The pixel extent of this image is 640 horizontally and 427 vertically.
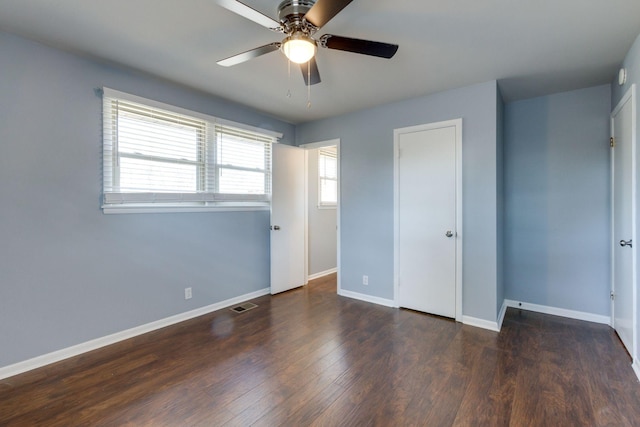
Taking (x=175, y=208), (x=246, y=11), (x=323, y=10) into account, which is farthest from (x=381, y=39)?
(x=175, y=208)

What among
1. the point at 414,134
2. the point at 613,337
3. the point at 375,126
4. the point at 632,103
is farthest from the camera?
the point at 375,126

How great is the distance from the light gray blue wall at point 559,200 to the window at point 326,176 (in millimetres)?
2763

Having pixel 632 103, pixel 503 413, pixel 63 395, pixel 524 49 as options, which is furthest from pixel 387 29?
pixel 63 395

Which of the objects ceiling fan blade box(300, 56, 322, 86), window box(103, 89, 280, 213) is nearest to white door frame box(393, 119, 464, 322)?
ceiling fan blade box(300, 56, 322, 86)

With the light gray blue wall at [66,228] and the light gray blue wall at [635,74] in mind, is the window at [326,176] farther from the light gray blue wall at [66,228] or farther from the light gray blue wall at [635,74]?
the light gray blue wall at [635,74]

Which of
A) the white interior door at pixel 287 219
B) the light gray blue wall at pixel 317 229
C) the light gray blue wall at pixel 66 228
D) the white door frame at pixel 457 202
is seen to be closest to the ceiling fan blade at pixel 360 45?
the white door frame at pixel 457 202

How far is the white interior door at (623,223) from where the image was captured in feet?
7.69

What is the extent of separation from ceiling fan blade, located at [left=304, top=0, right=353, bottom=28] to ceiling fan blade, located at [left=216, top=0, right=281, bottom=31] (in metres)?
0.22

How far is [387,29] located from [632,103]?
6.67 ft

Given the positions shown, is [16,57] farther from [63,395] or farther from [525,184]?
[525,184]

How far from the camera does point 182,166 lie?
318 cm

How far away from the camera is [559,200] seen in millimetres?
3307

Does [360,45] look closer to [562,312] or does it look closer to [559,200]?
[559,200]

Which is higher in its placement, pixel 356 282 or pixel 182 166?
pixel 182 166
